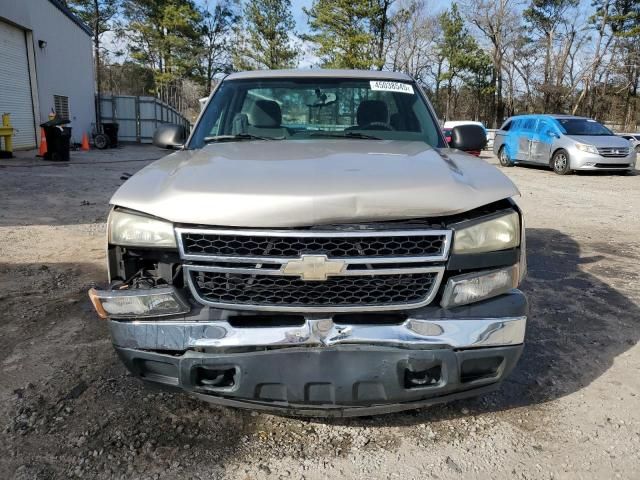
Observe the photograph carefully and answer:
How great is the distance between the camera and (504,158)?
17.1 meters

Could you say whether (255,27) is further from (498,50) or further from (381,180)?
(381,180)

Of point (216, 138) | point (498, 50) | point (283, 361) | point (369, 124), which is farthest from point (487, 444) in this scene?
point (498, 50)

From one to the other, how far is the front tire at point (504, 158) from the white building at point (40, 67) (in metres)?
16.6

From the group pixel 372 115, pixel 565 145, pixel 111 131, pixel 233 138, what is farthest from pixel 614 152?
pixel 111 131

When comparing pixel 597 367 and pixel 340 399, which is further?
pixel 597 367

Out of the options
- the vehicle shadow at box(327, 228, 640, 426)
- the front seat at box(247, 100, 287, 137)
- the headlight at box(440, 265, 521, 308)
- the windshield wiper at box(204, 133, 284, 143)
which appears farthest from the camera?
the front seat at box(247, 100, 287, 137)

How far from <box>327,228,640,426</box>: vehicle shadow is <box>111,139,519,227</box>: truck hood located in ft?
3.65

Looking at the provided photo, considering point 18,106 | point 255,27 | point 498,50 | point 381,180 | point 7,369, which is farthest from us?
point 498,50

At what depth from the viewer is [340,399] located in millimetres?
1968

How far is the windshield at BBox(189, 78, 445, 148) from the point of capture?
325 centimetres

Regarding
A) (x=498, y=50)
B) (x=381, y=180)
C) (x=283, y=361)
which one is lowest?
(x=283, y=361)

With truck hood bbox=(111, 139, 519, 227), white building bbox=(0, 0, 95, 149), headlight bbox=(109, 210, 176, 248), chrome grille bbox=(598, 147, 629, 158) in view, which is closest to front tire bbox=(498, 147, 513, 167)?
chrome grille bbox=(598, 147, 629, 158)

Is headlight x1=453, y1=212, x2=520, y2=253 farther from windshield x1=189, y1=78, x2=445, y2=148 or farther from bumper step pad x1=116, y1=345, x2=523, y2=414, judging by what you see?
windshield x1=189, y1=78, x2=445, y2=148

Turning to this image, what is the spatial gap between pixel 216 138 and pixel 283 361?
1.77 m
